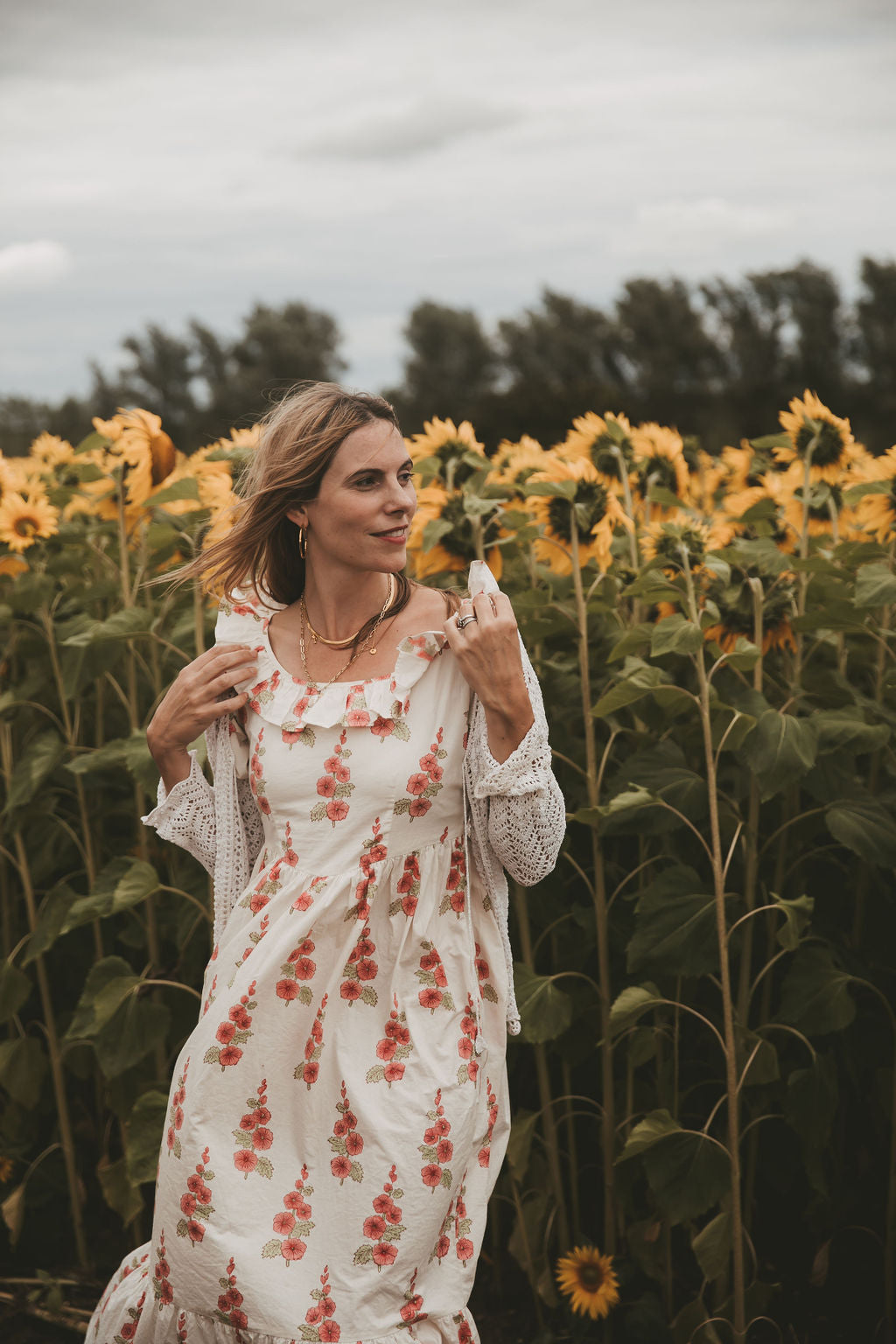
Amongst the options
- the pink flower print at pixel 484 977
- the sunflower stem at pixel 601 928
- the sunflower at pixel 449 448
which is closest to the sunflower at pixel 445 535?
the sunflower at pixel 449 448

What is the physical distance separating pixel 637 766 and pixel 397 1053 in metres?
0.91

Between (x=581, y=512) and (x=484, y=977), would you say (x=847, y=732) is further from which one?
(x=484, y=977)

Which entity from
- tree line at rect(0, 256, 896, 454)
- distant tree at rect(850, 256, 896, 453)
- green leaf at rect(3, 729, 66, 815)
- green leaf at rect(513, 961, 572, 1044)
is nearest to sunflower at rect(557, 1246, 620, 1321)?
green leaf at rect(513, 961, 572, 1044)

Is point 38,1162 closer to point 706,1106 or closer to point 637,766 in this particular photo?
point 706,1106

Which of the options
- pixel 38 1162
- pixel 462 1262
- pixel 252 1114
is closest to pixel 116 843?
pixel 38 1162

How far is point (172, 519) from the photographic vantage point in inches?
124

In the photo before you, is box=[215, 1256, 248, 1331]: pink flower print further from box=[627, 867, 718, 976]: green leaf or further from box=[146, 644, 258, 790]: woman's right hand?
box=[627, 867, 718, 976]: green leaf

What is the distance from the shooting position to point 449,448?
126 inches

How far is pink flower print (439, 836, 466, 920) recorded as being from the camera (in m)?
2.19

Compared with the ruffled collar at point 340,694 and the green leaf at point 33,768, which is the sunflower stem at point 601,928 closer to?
the ruffled collar at point 340,694

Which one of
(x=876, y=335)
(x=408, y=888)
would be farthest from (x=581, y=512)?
(x=876, y=335)

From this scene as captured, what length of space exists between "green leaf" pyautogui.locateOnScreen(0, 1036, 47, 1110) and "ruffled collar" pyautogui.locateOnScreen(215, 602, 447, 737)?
1654 millimetres

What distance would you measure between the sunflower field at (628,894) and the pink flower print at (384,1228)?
588 millimetres

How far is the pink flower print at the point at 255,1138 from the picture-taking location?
6.89ft
